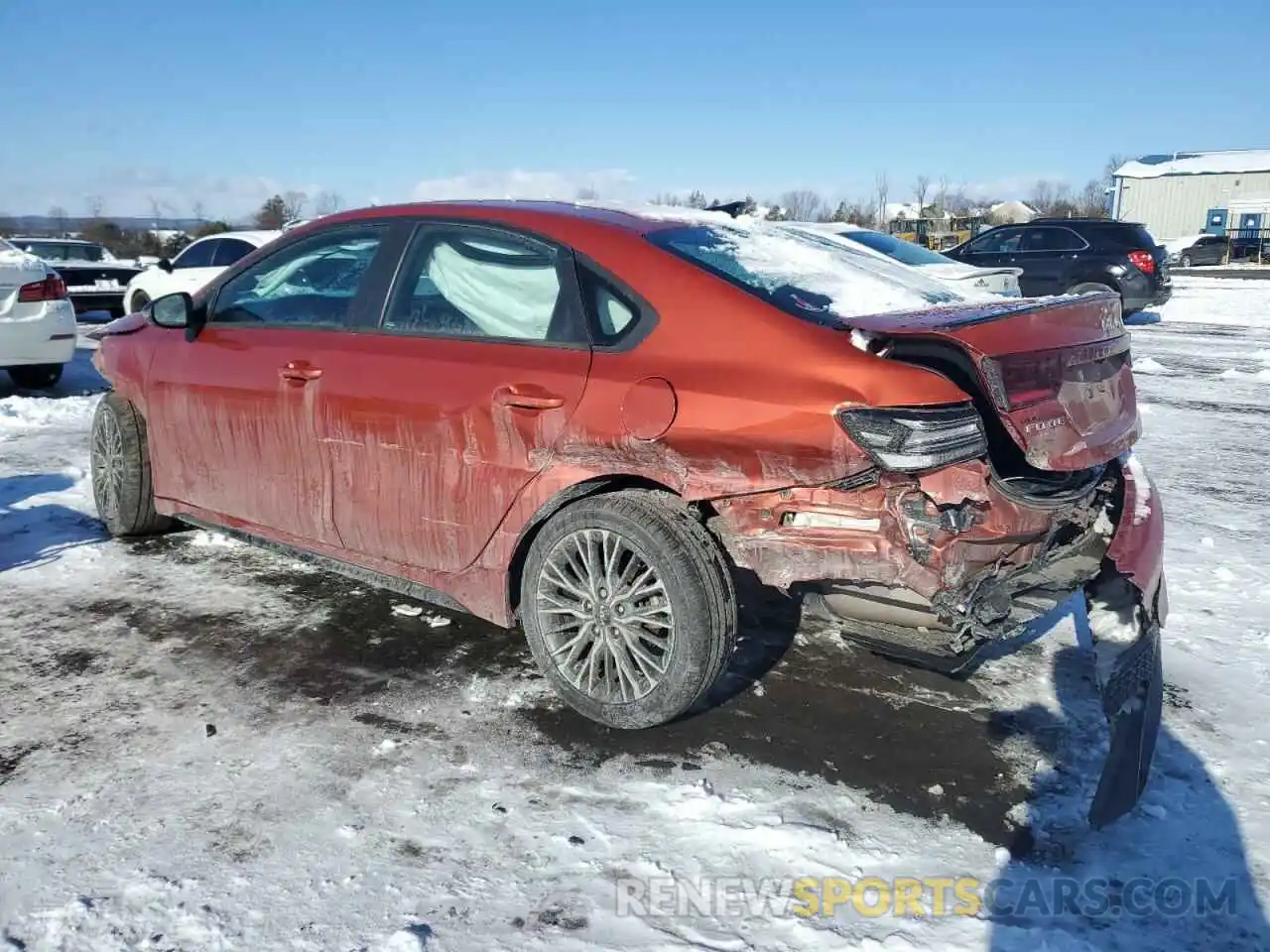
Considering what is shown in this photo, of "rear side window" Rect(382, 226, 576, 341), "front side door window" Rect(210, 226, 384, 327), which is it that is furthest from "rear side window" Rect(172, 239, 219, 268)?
"rear side window" Rect(382, 226, 576, 341)

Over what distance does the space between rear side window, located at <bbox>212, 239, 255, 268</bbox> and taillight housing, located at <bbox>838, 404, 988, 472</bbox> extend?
11.6m

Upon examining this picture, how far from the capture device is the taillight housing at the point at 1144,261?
48.5 feet

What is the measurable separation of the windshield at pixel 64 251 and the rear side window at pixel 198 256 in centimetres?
436

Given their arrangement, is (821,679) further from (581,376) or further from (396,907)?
(396,907)

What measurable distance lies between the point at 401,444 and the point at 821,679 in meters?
1.70

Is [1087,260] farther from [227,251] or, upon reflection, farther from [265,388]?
[265,388]

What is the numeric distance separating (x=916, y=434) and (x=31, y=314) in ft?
27.3

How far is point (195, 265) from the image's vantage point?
12773mm

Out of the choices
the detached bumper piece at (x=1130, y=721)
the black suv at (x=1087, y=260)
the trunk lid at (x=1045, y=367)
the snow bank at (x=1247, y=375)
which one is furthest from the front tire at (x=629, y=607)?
the black suv at (x=1087, y=260)

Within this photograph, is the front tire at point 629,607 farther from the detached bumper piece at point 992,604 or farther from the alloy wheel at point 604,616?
the detached bumper piece at point 992,604

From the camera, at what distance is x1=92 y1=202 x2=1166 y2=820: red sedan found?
8.71ft

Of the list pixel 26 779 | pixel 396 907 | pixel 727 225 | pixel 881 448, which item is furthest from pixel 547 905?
pixel 727 225

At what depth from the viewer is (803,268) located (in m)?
3.31

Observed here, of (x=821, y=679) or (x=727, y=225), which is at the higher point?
(x=727, y=225)
